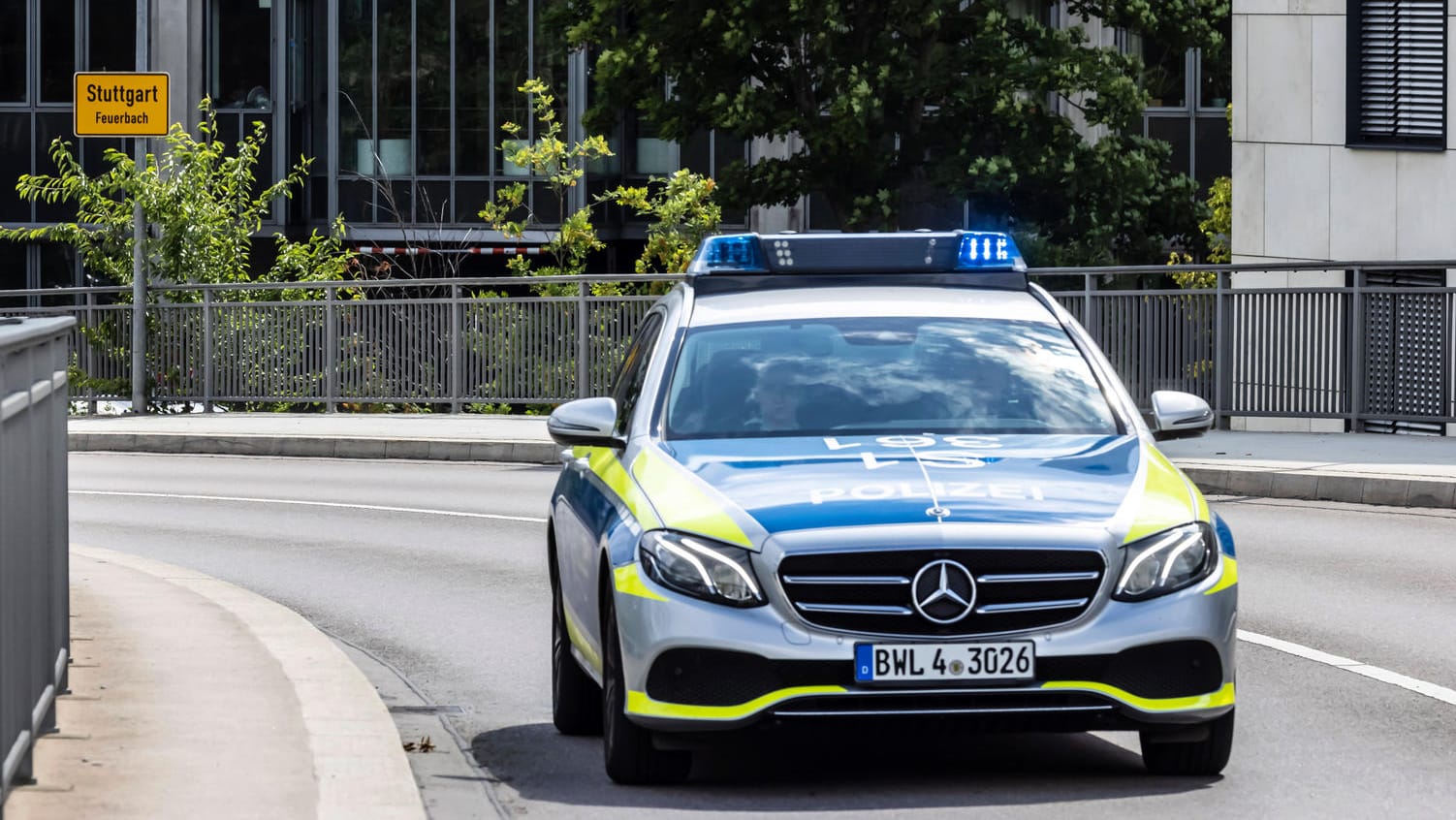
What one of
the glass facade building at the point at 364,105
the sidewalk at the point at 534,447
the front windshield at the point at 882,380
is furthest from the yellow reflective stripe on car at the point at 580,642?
the glass facade building at the point at 364,105

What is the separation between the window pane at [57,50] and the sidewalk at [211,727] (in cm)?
3519

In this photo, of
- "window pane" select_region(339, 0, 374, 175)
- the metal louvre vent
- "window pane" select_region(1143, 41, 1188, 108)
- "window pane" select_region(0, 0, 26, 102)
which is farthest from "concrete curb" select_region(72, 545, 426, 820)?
"window pane" select_region(0, 0, 26, 102)

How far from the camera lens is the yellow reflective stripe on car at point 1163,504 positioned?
23.1 ft

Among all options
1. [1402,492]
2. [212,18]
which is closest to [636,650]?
[1402,492]

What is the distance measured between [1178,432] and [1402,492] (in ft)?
33.0

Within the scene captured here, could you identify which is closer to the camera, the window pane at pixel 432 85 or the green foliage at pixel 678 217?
the green foliage at pixel 678 217

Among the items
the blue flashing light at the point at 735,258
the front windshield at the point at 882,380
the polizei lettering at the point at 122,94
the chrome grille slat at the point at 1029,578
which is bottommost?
the chrome grille slat at the point at 1029,578

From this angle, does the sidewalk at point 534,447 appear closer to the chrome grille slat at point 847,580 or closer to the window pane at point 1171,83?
the chrome grille slat at point 847,580

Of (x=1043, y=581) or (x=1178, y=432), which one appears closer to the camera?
(x=1043, y=581)

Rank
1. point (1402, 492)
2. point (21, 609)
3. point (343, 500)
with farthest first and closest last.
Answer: point (343, 500) < point (1402, 492) < point (21, 609)

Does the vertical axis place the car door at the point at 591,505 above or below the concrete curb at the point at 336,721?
above

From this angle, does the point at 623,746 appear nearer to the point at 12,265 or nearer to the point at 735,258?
the point at 735,258

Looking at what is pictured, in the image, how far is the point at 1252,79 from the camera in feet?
95.8

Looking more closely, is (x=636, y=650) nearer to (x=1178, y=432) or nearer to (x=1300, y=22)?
(x=1178, y=432)
